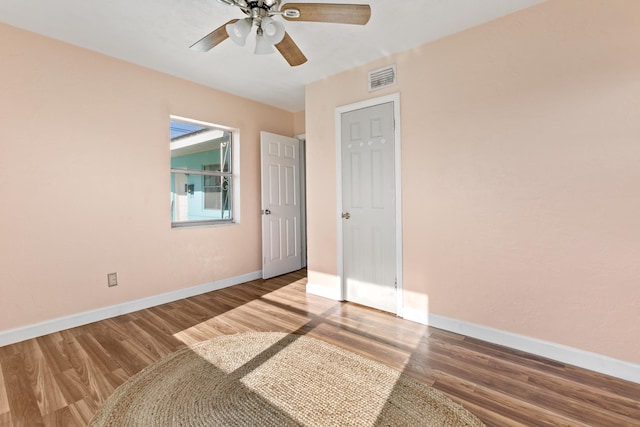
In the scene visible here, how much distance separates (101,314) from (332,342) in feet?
7.48

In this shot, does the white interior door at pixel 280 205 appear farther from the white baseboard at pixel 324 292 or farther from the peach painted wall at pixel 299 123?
the white baseboard at pixel 324 292

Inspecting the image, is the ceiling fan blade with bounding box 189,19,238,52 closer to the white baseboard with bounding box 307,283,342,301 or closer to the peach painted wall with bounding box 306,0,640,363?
the peach painted wall with bounding box 306,0,640,363

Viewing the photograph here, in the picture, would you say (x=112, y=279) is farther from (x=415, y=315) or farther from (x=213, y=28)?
(x=415, y=315)

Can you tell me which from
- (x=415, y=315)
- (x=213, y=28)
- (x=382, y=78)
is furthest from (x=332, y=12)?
(x=415, y=315)

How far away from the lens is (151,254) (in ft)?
10.6

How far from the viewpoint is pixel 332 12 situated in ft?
5.76

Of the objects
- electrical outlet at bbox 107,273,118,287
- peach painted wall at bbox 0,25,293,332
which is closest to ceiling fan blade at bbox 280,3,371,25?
peach painted wall at bbox 0,25,293,332

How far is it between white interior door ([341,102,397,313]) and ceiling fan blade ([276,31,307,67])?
1.00 m

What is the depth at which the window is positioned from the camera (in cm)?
357

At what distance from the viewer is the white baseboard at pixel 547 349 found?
1.91 m

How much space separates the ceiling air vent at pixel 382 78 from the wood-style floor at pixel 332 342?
2.31 m

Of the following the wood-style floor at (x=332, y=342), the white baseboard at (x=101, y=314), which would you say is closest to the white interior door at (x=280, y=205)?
the white baseboard at (x=101, y=314)

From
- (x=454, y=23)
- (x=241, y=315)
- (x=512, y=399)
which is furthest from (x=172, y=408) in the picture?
(x=454, y=23)

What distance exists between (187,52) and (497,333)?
3.72m
